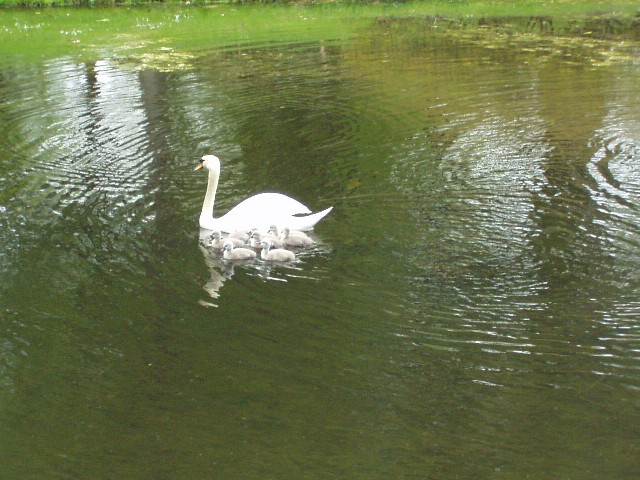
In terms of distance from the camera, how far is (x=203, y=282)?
7258 mm

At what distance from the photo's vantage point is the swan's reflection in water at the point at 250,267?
724 centimetres

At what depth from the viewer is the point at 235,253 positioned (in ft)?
25.3

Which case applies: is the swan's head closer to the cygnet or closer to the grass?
the cygnet

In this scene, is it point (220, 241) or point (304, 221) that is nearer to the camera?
point (220, 241)

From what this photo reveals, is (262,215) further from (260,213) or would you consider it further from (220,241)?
(220,241)

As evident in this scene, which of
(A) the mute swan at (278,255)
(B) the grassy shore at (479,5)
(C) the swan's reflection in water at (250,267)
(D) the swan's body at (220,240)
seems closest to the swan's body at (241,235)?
(D) the swan's body at (220,240)

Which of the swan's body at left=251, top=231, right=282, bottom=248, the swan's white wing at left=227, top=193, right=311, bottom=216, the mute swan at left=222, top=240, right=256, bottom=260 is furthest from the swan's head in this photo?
the mute swan at left=222, top=240, right=256, bottom=260

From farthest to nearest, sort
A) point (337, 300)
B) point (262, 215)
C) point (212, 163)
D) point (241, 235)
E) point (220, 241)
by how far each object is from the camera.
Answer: point (212, 163) → point (262, 215) → point (241, 235) → point (220, 241) → point (337, 300)

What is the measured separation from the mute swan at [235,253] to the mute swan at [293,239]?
30cm

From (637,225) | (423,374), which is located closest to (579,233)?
(637,225)

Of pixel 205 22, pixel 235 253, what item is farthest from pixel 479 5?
pixel 235 253

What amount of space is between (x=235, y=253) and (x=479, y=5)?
23203 millimetres

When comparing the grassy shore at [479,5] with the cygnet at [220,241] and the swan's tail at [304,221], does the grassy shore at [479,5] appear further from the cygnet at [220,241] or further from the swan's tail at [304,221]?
the cygnet at [220,241]

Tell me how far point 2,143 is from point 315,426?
854cm
